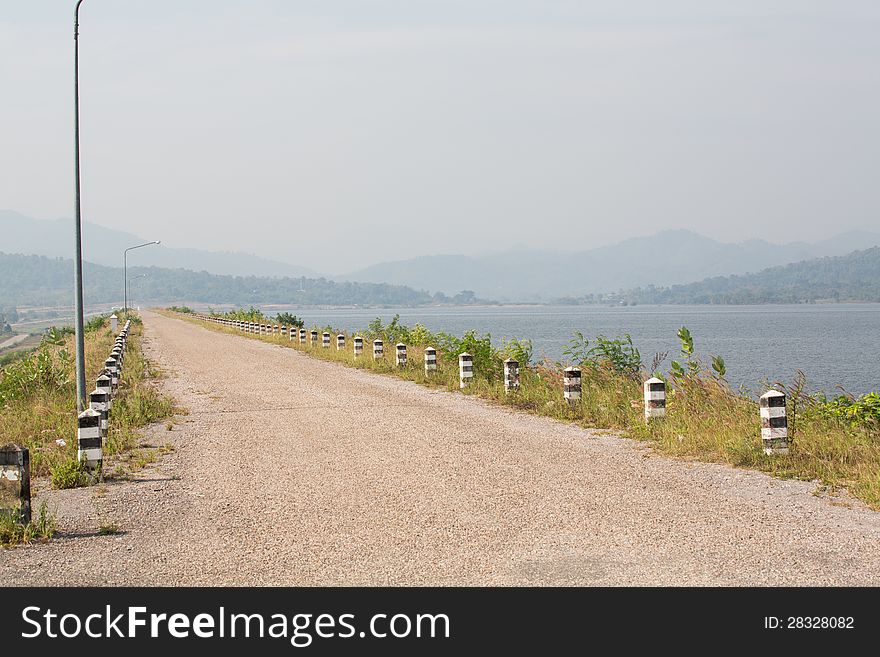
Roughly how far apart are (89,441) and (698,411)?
8748mm

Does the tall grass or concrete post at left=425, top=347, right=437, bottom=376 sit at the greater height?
concrete post at left=425, top=347, right=437, bottom=376

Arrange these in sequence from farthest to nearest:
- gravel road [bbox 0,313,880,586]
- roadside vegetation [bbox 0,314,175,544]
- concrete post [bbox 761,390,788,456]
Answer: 1. concrete post [bbox 761,390,788,456]
2. roadside vegetation [bbox 0,314,175,544]
3. gravel road [bbox 0,313,880,586]

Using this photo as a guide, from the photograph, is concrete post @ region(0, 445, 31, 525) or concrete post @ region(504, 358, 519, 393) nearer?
concrete post @ region(0, 445, 31, 525)

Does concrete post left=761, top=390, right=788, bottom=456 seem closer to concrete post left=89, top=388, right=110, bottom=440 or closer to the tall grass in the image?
the tall grass

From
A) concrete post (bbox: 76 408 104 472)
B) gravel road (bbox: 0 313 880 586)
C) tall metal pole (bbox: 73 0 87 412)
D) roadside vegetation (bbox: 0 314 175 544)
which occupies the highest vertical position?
tall metal pole (bbox: 73 0 87 412)

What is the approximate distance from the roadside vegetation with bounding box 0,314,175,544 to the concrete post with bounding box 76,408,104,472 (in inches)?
5.1

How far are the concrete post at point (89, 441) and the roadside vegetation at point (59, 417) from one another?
130 mm

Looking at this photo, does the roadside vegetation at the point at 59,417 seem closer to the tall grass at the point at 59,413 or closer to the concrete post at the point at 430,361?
the tall grass at the point at 59,413

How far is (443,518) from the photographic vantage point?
8602 mm

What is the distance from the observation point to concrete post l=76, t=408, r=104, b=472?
35.9 ft

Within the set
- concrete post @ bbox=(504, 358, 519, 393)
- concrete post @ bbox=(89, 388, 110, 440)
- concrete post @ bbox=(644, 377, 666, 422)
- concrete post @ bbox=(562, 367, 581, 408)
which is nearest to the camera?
concrete post @ bbox=(89, 388, 110, 440)

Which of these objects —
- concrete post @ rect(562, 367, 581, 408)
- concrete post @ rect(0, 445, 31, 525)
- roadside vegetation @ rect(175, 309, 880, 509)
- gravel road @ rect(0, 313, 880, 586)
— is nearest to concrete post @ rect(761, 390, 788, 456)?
roadside vegetation @ rect(175, 309, 880, 509)
